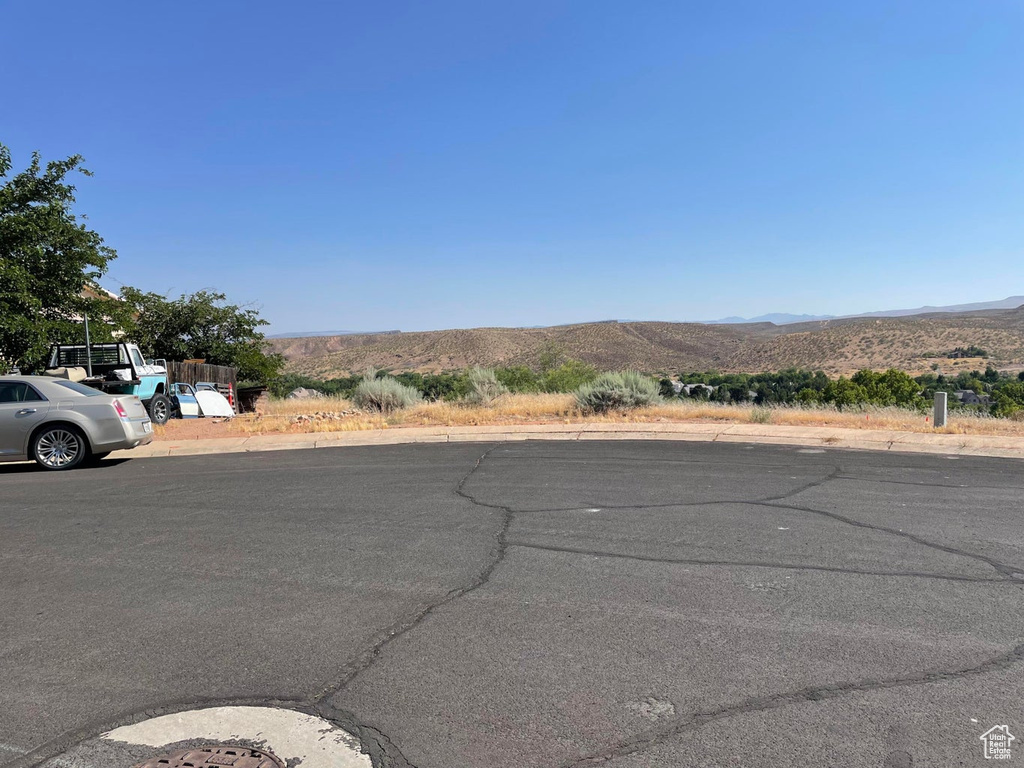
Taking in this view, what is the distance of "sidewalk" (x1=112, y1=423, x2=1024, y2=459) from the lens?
521 inches

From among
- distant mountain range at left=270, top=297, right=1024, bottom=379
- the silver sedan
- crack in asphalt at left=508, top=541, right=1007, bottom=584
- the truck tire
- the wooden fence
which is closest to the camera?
crack in asphalt at left=508, top=541, right=1007, bottom=584

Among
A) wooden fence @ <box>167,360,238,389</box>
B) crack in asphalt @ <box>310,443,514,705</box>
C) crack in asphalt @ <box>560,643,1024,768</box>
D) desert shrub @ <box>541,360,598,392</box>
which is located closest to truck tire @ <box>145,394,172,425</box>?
wooden fence @ <box>167,360,238,389</box>

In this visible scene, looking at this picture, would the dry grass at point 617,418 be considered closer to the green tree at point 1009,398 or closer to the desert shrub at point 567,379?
the desert shrub at point 567,379

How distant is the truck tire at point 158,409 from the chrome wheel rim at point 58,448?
8.72m

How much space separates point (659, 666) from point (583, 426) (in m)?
12.2

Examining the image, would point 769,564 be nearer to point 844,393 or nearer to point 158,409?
point 158,409

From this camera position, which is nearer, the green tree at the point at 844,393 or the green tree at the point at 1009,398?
the green tree at the point at 1009,398

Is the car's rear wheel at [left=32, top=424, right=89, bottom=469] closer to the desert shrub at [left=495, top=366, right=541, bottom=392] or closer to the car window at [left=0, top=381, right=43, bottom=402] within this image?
the car window at [left=0, top=381, right=43, bottom=402]

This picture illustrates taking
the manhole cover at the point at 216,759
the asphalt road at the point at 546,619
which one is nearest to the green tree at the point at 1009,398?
the asphalt road at the point at 546,619

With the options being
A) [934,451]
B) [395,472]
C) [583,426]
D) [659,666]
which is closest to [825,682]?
[659,666]

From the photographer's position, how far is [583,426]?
1639 cm

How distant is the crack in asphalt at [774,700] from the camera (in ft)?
11.2

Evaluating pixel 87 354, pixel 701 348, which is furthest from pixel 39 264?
pixel 701 348

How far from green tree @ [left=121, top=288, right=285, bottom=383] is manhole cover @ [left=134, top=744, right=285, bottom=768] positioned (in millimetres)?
29007
